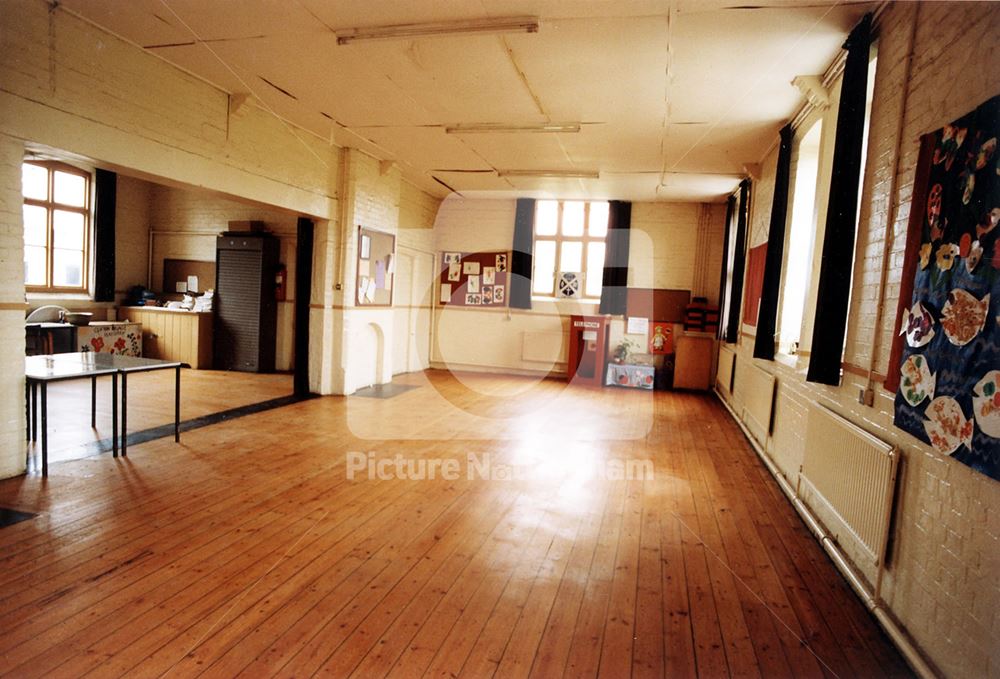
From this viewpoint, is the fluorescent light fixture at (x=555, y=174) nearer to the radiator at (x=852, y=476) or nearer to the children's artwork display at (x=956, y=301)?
the radiator at (x=852, y=476)

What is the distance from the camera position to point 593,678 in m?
2.03

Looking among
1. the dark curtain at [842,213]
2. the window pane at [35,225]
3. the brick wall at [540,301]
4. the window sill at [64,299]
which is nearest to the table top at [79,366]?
the window sill at [64,299]

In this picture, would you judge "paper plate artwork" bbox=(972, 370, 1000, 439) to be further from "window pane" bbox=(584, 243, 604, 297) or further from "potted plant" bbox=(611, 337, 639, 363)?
"window pane" bbox=(584, 243, 604, 297)

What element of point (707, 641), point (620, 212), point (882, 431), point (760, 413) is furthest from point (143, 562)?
point (620, 212)

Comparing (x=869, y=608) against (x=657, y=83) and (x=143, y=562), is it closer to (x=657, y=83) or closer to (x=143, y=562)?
(x=143, y=562)

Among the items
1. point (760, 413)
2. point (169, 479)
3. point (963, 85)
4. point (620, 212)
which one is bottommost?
point (169, 479)

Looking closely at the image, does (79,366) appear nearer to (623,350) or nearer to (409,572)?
(409,572)

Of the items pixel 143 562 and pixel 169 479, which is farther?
pixel 169 479

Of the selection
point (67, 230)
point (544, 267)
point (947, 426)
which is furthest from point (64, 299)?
point (947, 426)

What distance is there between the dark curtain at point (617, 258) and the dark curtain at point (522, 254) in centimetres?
138

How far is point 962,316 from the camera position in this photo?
198cm

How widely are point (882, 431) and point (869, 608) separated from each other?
850mm

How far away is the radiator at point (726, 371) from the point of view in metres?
7.44

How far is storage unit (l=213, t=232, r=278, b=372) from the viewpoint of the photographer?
8.56 meters
